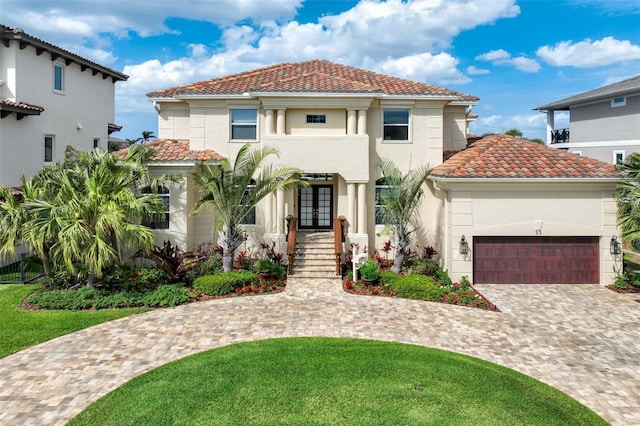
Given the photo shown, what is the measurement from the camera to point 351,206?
18781 millimetres

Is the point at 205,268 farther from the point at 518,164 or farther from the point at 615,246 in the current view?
the point at 615,246

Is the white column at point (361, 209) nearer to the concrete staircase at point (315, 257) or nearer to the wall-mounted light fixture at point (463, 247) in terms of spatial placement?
the concrete staircase at point (315, 257)

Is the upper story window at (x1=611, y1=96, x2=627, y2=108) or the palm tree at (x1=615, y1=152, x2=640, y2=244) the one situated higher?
the upper story window at (x1=611, y1=96, x2=627, y2=108)

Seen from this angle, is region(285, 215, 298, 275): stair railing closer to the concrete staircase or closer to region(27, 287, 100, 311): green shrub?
the concrete staircase

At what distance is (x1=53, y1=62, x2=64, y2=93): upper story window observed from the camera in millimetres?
23547

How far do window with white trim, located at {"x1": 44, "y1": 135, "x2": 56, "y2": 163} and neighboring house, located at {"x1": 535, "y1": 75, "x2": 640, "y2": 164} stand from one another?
3273cm

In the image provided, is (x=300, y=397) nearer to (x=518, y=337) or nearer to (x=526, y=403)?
(x=526, y=403)

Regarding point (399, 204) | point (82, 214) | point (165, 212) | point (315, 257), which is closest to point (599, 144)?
point (399, 204)

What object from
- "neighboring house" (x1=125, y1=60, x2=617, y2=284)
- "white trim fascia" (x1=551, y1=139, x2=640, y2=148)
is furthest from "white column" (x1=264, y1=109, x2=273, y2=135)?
"white trim fascia" (x1=551, y1=139, x2=640, y2=148)

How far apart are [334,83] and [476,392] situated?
1457 cm

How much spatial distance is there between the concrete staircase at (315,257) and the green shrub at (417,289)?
298 centimetres

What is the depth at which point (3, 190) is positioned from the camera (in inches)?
589

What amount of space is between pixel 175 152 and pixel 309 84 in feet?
21.5

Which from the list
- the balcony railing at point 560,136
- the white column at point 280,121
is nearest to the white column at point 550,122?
the balcony railing at point 560,136
